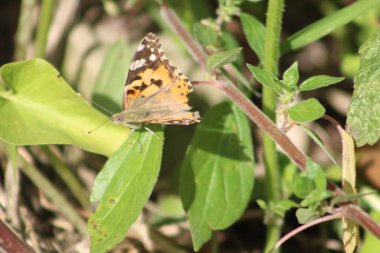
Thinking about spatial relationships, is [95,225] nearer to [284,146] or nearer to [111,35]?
[284,146]

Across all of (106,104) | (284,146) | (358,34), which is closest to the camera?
(284,146)

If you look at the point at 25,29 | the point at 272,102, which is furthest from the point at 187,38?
the point at 25,29

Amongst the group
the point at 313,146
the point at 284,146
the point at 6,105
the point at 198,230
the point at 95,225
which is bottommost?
the point at 313,146

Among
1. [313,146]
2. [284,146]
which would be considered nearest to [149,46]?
[284,146]

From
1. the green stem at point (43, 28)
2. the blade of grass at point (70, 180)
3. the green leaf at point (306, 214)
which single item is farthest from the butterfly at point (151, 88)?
the green stem at point (43, 28)

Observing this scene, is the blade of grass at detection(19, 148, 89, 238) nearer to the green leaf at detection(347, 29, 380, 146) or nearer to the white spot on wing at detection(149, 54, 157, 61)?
the white spot on wing at detection(149, 54, 157, 61)
